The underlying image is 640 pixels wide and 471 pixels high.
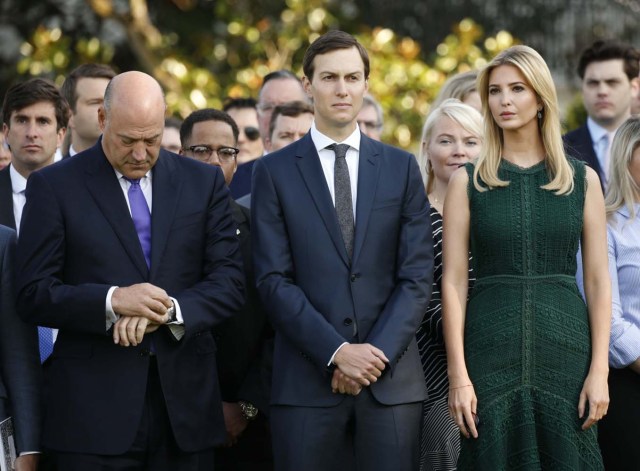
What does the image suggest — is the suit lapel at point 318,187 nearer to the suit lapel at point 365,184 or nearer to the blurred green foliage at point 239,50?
the suit lapel at point 365,184

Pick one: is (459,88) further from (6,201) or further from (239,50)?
(239,50)

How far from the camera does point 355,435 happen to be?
5145mm

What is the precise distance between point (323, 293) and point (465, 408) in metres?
0.76

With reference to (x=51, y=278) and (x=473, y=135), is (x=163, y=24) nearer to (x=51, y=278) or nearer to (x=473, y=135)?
(x=473, y=135)

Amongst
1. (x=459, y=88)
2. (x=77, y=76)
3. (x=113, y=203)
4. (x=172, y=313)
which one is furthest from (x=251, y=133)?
(x=172, y=313)

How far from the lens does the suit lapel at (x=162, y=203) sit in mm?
5184

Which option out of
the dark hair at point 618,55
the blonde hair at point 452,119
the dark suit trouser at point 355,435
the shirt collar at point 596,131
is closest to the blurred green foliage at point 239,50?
the dark hair at point 618,55

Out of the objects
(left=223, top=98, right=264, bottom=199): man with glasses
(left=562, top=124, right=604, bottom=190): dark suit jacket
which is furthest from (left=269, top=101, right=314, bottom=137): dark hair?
(left=562, top=124, right=604, bottom=190): dark suit jacket

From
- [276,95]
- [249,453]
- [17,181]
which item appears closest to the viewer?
[249,453]

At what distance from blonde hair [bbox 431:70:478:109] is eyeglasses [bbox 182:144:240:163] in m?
1.54

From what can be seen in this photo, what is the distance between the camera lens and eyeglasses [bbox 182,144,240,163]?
6609 mm

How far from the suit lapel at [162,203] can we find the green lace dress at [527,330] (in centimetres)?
130

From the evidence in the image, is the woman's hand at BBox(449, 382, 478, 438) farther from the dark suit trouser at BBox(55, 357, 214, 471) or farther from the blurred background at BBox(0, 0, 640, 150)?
the blurred background at BBox(0, 0, 640, 150)

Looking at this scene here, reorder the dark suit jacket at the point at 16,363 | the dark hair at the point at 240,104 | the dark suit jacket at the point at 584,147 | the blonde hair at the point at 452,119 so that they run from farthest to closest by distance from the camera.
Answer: the dark hair at the point at 240,104 → the dark suit jacket at the point at 584,147 → the blonde hair at the point at 452,119 → the dark suit jacket at the point at 16,363
